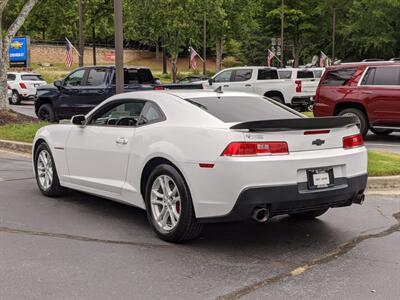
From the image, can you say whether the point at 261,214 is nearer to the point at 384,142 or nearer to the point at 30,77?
the point at 384,142

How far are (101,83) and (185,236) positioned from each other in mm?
11182

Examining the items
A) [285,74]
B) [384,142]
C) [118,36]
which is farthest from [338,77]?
[285,74]

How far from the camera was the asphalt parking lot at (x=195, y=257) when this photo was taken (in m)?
4.39

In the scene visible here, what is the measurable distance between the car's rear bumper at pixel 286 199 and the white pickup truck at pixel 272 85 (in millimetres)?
17077

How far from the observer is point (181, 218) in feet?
17.8

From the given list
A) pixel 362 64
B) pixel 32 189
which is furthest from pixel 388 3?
pixel 32 189

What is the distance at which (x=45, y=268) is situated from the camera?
4.87m

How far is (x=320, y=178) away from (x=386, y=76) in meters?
9.44

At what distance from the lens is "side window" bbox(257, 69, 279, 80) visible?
2302 centimetres

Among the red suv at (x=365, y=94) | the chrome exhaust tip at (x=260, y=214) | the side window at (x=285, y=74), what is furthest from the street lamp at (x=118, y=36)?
the side window at (x=285, y=74)

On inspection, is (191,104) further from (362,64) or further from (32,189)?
(362,64)

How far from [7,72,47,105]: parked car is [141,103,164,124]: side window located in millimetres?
24121

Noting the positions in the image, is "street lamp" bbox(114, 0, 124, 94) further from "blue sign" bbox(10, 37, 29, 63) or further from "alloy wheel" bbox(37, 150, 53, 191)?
"blue sign" bbox(10, 37, 29, 63)

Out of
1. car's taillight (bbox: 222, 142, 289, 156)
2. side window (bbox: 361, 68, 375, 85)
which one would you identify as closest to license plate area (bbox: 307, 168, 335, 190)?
car's taillight (bbox: 222, 142, 289, 156)
